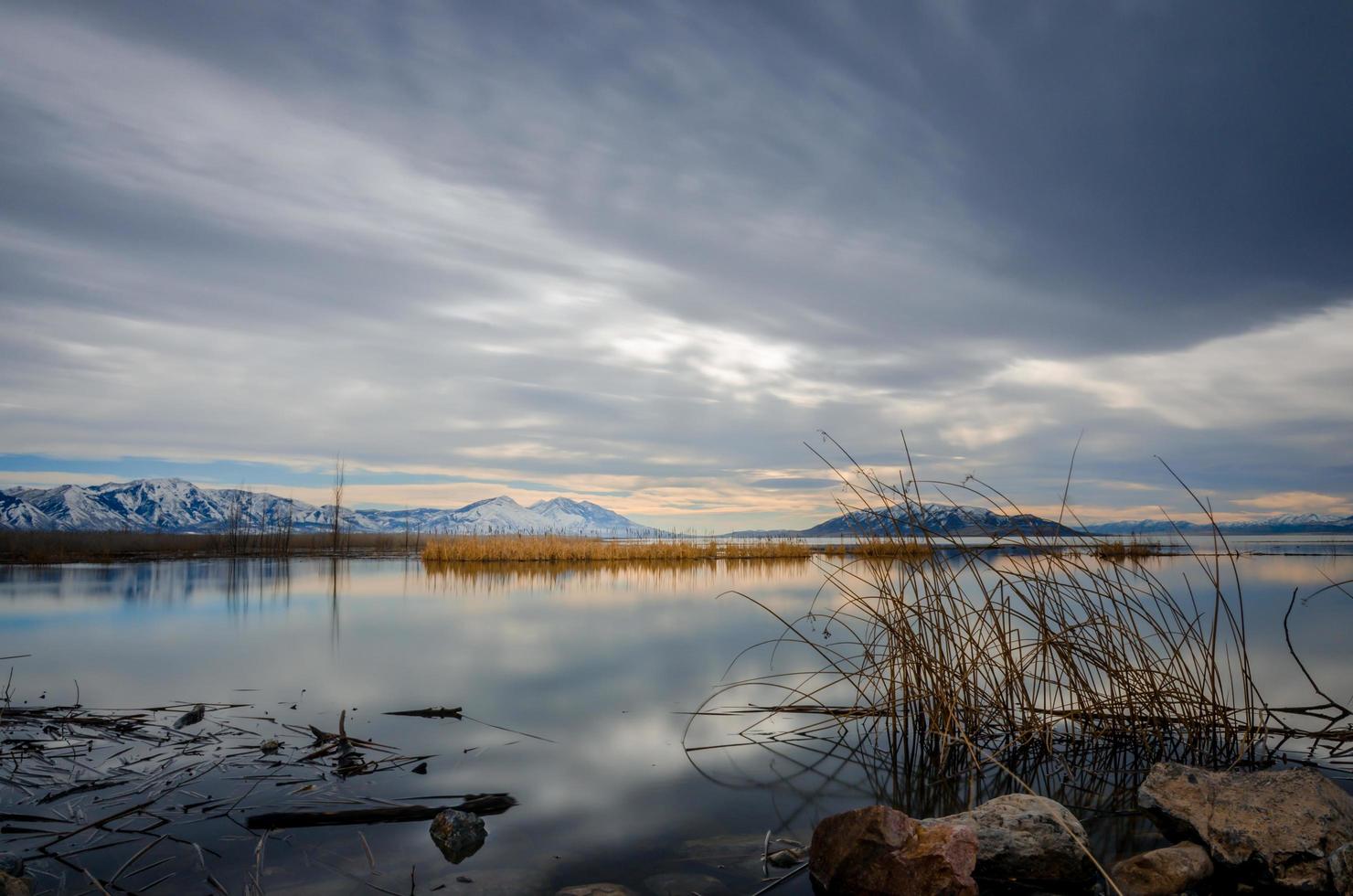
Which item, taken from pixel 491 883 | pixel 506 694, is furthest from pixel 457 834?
pixel 506 694

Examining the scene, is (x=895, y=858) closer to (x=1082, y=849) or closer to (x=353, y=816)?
(x=1082, y=849)

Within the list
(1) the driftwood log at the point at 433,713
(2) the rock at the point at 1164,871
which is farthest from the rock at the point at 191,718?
(2) the rock at the point at 1164,871

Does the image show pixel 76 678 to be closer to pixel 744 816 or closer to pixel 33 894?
pixel 33 894

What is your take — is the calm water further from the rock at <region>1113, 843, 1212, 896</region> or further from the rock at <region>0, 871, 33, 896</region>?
the rock at <region>1113, 843, 1212, 896</region>

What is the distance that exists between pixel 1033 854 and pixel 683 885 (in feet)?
4.44

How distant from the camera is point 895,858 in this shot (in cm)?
278

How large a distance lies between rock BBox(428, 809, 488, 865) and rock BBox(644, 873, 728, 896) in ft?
2.55

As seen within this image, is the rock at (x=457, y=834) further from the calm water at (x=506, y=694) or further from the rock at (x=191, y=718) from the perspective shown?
A: the rock at (x=191, y=718)

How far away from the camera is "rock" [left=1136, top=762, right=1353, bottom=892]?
2.88 meters

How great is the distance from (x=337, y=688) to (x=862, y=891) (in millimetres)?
5535

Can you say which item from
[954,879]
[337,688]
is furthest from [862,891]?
[337,688]

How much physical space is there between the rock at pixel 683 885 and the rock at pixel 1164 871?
4.85ft

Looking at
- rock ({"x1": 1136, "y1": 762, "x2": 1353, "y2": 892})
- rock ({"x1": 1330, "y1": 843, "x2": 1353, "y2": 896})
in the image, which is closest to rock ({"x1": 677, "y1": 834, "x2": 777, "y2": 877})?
rock ({"x1": 1136, "y1": 762, "x2": 1353, "y2": 892})

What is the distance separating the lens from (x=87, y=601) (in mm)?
14359
